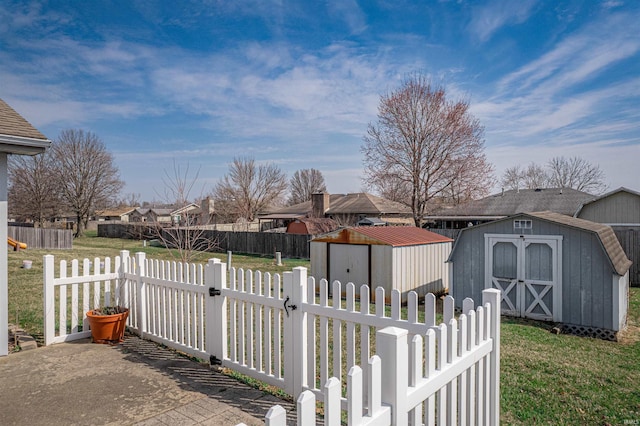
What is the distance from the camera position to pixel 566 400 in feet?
13.7

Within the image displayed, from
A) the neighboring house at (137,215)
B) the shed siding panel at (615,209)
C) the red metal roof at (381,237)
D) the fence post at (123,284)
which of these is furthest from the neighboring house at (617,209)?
the neighboring house at (137,215)

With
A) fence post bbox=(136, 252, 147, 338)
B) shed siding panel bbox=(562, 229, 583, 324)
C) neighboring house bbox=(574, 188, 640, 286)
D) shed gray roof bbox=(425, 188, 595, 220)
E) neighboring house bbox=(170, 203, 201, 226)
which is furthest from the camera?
shed gray roof bbox=(425, 188, 595, 220)

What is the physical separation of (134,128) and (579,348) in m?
25.5

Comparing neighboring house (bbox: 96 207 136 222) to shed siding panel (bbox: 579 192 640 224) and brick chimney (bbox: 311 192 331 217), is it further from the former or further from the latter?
shed siding panel (bbox: 579 192 640 224)

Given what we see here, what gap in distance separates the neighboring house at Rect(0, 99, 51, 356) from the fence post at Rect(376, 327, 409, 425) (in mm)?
5244

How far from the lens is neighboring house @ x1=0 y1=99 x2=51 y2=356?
15.1ft

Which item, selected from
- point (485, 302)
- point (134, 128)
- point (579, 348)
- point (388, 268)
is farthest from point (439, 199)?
point (485, 302)

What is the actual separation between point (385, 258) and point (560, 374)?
6285 mm

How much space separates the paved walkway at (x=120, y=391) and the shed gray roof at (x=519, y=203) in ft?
69.7

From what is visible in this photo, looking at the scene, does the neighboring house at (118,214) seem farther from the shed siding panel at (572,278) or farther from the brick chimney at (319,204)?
the shed siding panel at (572,278)

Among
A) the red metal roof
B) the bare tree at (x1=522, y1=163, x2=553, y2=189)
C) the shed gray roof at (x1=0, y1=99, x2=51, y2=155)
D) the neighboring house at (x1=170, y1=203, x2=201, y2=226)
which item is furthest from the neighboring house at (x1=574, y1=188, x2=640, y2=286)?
the bare tree at (x1=522, y1=163, x2=553, y2=189)

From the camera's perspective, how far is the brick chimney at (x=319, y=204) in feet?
116

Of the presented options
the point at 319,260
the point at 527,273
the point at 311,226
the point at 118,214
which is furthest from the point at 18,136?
the point at 118,214

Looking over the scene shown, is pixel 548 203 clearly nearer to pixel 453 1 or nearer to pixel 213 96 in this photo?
pixel 453 1
